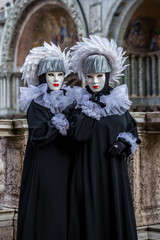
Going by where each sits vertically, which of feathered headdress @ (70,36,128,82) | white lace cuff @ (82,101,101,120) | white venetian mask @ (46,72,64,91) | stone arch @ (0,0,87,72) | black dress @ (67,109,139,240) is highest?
stone arch @ (0,0,87,72)

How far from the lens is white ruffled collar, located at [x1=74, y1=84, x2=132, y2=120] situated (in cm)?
291

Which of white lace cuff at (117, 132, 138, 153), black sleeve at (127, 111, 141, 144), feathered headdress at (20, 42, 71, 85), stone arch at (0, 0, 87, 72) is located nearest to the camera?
white lace cuff at (117, 132, 138, 153)

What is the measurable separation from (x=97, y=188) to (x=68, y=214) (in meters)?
0.27

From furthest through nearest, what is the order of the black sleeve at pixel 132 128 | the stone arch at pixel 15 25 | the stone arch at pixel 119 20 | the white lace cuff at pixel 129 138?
the stone arch at pixel 15 25, the stone arch at pixel 119 20, the black sleeve at pixel 132 128, the white lace cuff at pixel 129 138

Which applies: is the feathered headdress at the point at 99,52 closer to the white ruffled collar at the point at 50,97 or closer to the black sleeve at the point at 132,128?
the white ruffled collar at the point at 50,97

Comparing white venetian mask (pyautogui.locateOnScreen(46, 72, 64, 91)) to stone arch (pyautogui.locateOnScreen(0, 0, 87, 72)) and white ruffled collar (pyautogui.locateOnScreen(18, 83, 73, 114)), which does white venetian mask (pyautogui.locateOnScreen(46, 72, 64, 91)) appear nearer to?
white ruffled collar (pyautogui.locateOnScreen(18, 83, 73, 114))

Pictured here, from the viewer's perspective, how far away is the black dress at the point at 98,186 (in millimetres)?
2875

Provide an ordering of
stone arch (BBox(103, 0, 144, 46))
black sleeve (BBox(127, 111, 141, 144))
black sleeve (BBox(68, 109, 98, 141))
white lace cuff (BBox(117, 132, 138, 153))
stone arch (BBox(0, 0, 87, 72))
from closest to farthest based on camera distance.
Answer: black sleeve (BBox(68, 109, 98, 141))
white lace cuff (BBox(117, 132, 138, 153))
black sleeve (BBox(127, 111, 141, 144))
stone arch (BBox(103, 0, 144, 46))
stone arch (BBox(0, 0, 87, 72))

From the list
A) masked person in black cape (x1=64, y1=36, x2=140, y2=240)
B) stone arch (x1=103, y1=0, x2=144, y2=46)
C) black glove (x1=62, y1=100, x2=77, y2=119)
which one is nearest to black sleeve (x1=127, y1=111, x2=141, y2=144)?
masked person in black cape (x1=64, y1=36, x2=140, y2=240)

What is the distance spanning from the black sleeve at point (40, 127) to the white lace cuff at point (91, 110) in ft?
0.77

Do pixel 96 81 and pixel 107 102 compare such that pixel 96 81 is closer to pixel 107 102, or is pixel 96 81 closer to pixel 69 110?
pixel 107 102

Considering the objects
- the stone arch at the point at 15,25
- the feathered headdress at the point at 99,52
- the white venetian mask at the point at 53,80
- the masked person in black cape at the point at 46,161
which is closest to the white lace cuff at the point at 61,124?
the masked person in black cape at the point at 46,161

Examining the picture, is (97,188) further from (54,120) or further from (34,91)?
(34,91)

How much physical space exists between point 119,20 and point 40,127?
9831 millimetres
